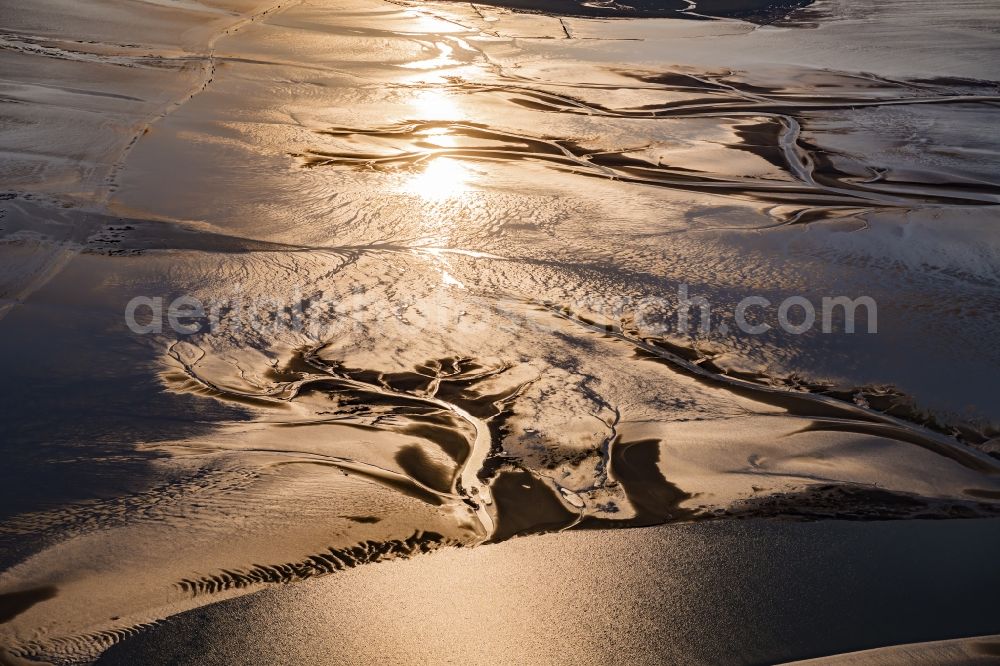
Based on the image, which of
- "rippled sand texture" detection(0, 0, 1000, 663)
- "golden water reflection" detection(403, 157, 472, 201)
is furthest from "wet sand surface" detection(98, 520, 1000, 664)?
"golden water reflection" detection(403, 157, 472, 201)

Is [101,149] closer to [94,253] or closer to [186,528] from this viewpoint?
[94,253]

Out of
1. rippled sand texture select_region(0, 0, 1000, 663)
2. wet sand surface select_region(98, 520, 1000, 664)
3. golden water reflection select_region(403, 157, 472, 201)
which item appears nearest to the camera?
wet sand surface select_region(98, 520, 1000, 664)

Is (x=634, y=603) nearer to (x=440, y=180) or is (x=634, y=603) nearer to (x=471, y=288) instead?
(x=471, y=288)

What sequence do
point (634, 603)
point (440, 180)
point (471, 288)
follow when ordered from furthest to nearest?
point (440, 180)
point (471, 288)
point (634, 603)

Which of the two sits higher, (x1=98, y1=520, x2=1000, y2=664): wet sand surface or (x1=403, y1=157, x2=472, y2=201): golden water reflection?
(x1=403, y1=157, x2=472, y2=201): golden water reflection

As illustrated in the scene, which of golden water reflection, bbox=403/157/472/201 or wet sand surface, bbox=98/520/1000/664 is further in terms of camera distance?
golden water reflection, bbox=403/157/472/201

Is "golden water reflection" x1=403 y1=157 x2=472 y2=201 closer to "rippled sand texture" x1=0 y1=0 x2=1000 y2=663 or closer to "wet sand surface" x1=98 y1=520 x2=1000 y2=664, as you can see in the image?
"rippled sand texture" x1=0 y1=0 x2=1000 y2=663

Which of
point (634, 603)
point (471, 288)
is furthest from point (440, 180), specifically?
point (634, 603)
